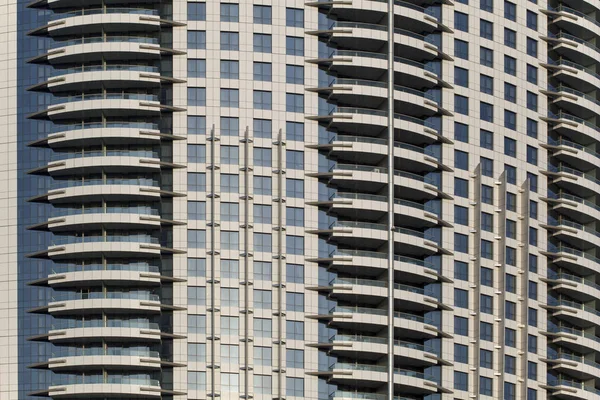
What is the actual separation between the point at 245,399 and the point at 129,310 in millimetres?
13776

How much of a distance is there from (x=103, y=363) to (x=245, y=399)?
13791 mm

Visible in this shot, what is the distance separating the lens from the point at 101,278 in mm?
199750

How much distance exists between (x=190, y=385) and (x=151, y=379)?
372 centimetres

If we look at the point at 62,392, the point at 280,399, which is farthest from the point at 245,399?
the point at 62,392

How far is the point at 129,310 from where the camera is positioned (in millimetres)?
199625

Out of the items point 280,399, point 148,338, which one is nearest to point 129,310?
point 148,338

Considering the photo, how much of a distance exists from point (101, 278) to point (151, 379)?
34.8ft

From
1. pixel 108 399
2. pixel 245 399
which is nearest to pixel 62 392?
pixel 108 399

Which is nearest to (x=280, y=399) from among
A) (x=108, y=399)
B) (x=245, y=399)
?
(x=245, y=399)

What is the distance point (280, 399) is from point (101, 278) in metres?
20.4

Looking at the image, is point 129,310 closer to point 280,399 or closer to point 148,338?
point 148,338

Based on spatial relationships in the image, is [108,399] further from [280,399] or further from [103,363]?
[280,399]

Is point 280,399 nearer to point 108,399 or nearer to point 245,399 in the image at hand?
point 245,399

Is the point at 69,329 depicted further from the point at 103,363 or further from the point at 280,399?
the point at 280,399
